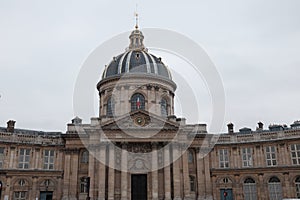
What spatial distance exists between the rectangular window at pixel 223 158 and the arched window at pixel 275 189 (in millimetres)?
5962

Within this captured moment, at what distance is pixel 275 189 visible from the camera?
39281 mm

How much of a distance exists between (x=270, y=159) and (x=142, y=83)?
21.3m

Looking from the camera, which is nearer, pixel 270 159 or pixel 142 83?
pixel 270 159

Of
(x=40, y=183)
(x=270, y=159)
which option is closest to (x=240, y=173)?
(x=270, y=159)

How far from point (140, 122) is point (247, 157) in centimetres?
1546

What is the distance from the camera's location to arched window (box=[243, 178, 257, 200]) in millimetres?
40250

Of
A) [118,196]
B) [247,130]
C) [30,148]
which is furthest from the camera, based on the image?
[247,130]

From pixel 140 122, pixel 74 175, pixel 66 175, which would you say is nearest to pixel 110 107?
pixel 140 122

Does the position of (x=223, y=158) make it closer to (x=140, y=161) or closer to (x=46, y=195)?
(x=140, y=161)

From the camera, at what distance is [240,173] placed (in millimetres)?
41344

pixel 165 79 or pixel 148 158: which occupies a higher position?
pixel 165 79

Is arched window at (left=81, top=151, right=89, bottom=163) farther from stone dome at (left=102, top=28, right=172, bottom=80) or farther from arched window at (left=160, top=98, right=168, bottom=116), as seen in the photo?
stone dome at (left=102, top=28, right=172, bottom=80)

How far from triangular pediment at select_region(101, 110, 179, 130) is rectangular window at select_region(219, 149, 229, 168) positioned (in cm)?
856

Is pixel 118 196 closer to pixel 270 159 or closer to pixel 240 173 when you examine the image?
pixel 240 173
